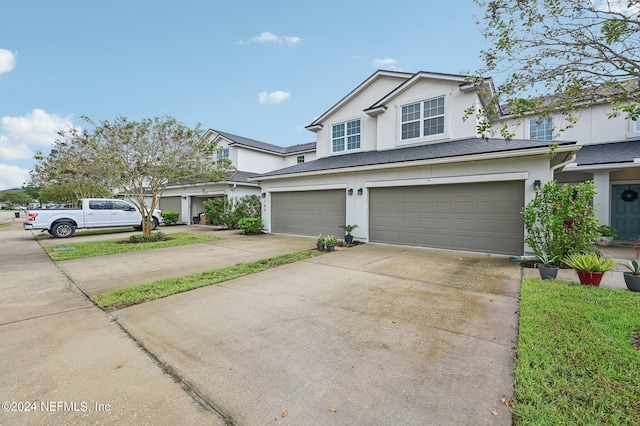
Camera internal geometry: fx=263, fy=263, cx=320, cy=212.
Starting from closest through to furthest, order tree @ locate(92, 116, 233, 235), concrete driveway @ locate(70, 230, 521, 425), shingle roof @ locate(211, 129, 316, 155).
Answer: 1. concrete driveway @ locate(70, 230, 521, 425)
2. tree @ locate(92, 116, 233, 235)
3. shingle roof @ locate(211, 129, 316, 155)

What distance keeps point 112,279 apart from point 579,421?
763cm

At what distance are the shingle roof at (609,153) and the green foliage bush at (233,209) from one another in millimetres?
14650

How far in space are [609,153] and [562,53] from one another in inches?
418

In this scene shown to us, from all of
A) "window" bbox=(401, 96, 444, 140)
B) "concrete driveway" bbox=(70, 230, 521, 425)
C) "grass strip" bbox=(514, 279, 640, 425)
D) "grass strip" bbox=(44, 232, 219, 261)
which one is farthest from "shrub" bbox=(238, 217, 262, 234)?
"grass strip" bbox=(514, 279, 640, 425)

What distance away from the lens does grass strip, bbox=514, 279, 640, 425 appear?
200 centimetres

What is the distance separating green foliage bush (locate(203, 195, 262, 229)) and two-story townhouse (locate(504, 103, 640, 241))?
41.4 feet

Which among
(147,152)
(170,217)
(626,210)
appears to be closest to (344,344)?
(147,152)

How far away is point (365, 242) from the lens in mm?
10438

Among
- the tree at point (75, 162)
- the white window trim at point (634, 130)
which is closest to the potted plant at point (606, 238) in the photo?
the white window trim at point (634, 130)

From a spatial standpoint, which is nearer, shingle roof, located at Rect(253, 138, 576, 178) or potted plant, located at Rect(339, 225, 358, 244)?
shingle roof, located at Rect(253, 138, 576, 178)

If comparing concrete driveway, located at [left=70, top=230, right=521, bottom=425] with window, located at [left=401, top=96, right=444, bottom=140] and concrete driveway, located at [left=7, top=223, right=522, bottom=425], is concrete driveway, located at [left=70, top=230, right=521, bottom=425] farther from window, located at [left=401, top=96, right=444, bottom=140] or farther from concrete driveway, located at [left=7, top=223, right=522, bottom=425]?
window, located at [left=401, top=96, right=444, bottom=140]

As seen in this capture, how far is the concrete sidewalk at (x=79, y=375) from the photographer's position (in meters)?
2.06

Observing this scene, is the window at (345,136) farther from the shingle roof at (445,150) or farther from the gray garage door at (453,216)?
the gray garage door at (453,216)

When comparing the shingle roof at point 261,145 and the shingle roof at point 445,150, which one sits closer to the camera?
the shingle roof at point 445,150
